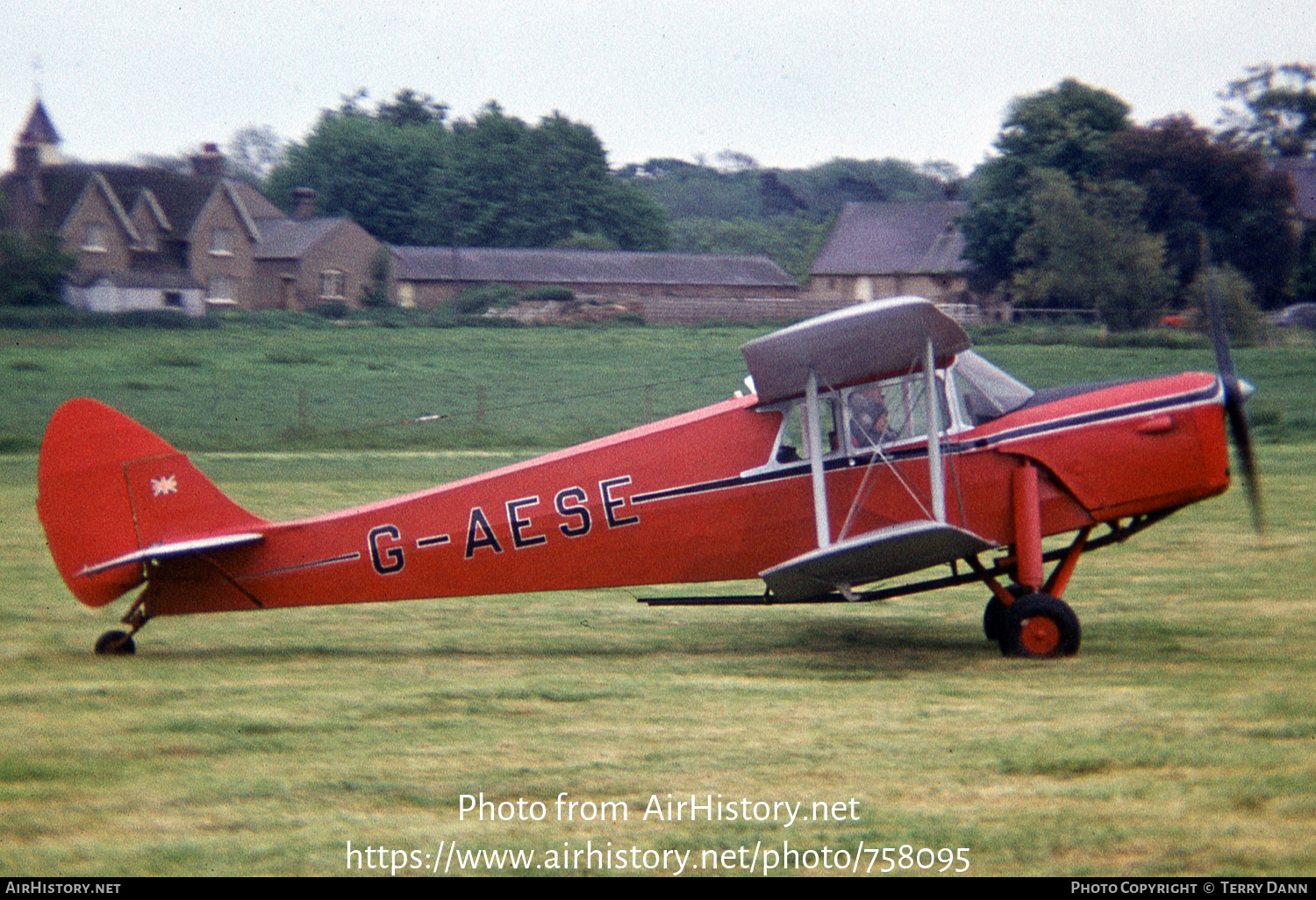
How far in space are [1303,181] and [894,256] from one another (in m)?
14.0

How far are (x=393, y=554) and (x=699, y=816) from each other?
177 inches

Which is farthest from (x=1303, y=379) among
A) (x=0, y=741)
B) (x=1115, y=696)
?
(x=0, y=741)

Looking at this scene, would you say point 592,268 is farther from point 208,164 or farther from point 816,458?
point 816,458

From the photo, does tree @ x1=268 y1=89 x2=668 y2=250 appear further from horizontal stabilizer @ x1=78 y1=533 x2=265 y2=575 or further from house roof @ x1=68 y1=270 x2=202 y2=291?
horizontal stabilizer @ x1=78 y1=533 x2=265 y2=575

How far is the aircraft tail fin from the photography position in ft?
29.6

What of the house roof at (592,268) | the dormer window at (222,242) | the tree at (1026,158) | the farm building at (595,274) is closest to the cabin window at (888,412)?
the tree at (1026,158)

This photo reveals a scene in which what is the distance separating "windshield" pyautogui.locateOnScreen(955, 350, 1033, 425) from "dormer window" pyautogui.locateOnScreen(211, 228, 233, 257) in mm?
47719

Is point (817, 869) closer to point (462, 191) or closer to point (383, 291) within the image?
point (383, 291)

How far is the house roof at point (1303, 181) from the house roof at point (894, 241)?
32.6 ft

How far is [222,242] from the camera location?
172ft

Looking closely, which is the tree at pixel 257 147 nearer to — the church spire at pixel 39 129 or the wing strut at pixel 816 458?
the church spire at pixel 39 129

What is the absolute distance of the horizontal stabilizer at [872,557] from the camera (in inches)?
321

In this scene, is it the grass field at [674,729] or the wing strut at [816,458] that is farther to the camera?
the wing strut at [816,458]

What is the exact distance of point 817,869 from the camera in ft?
15.7
